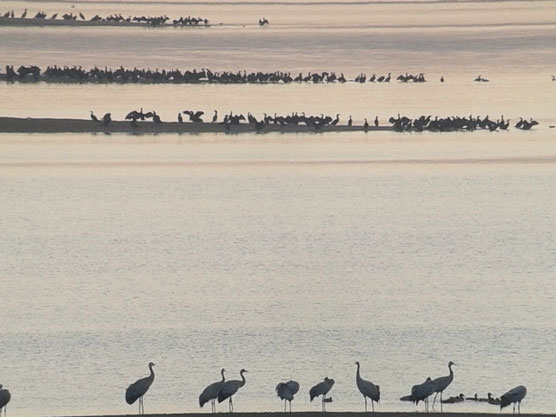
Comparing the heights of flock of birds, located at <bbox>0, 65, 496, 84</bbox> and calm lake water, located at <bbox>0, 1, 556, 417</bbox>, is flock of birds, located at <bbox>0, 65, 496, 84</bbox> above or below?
above

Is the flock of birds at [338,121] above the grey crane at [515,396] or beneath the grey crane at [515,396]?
above

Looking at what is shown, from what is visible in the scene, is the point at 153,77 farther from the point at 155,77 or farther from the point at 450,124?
the point at 450,124

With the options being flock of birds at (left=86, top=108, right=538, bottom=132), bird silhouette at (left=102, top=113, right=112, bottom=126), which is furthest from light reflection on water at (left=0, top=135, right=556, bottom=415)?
bird silhouette at (left=102, top=113, right=112, bottom=126)

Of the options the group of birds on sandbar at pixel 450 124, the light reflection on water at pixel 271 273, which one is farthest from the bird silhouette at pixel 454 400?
the group of birds on sandbar at pixel 450 124

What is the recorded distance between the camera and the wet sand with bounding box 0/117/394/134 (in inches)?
2943

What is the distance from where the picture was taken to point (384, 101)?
88.1 m

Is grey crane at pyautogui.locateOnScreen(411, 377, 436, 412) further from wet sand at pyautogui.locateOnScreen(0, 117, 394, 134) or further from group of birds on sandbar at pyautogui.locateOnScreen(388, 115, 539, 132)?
wet sand at pyautogui.locateOnScreen(0, 117, 394, 134)

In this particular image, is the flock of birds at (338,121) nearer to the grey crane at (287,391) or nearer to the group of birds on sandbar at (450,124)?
the group of birds on sandbar at (450,124)

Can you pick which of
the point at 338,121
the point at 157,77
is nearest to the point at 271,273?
the point at 338,121

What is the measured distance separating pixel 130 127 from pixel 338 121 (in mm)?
8922

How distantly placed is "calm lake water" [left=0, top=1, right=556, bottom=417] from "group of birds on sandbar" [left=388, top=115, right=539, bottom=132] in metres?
0.55

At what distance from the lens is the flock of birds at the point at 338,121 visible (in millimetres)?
73375

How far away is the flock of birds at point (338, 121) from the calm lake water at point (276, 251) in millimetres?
621

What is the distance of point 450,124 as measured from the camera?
7506 centimetres
